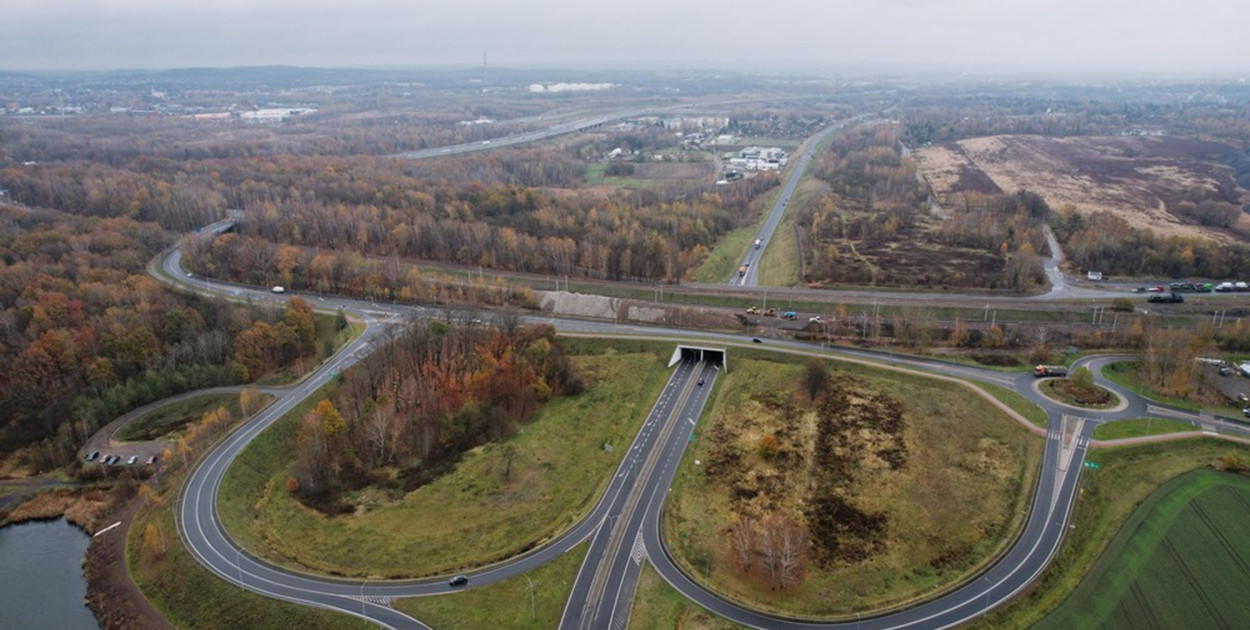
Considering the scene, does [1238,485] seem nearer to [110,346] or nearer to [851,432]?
[851,432]

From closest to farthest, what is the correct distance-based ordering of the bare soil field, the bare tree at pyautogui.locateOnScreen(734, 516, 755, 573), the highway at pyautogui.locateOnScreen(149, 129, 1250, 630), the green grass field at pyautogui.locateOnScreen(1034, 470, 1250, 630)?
the green grass field at pyautogui.locateOnScreen(1034, 470, 1250, 630)
the highway at pyautogui.locateOnScreen(149, 129, 1250, 630)
the bare tree at pyautogui.locateOnScreen(734, 516, 755, 573)
the bare soil field

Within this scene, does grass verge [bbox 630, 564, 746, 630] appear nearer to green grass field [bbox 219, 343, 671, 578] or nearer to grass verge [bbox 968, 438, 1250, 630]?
green grass field [bbox 219, 343, 671, 578]

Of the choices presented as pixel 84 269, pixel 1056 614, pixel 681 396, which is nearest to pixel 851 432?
pixel 681 396

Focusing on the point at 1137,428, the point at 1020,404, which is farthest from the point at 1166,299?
the point at 1020,404

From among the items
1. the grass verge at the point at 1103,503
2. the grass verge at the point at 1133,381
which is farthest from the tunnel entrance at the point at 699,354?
the grass verge at the point at 1133,381

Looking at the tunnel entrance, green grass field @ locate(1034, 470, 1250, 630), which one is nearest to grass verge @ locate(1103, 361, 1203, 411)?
green grass field @ locate(1034, 470, 1250, 630)

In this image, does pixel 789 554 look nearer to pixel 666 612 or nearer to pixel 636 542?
pixel 666 612

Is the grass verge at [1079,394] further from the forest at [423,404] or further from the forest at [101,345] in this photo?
the forest at [101,345]
